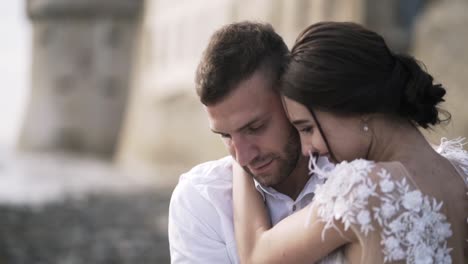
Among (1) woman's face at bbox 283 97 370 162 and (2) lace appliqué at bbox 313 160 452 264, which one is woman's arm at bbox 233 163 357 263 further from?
(1) woman's face at bbox 283 97 370 162

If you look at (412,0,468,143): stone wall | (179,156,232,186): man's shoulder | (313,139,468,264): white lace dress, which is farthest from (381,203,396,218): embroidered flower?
(412,0,468,143): stone wall

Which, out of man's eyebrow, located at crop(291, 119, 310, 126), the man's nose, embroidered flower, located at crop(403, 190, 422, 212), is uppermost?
man's eyebrow, located at crop(291, 119, 310, 126)

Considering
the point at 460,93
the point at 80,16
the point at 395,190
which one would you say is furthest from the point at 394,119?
the point at 80,16

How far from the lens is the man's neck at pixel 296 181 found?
8.19ft

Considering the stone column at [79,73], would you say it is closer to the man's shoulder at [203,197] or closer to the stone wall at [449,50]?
the stone wall at [449,50]

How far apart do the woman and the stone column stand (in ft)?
45.1

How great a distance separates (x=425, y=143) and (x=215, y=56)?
64 cm

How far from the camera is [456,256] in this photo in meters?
2.09

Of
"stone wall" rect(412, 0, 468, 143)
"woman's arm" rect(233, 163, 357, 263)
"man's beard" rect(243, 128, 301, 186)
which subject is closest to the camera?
"woman's arm" rect(233, 163, 357, 263)

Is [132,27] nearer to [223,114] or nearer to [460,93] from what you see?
[460,93]

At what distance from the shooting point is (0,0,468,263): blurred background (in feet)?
22.5

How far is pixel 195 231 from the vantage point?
95.3 inches

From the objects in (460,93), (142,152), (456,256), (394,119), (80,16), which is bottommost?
(142,152)

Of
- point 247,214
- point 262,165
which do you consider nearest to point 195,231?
point 247,214
